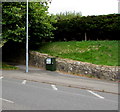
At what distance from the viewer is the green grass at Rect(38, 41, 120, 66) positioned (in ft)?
62.7

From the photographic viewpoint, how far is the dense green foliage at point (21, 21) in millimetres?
20891

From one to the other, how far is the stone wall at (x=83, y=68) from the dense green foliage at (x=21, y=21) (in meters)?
2.77

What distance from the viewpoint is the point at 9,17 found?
2114 centimetres

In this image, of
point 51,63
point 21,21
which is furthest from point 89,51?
point 21,21

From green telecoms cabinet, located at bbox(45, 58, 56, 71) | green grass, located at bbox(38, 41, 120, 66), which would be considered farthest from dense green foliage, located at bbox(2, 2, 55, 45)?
green telecoms cabinet, located at bbox(45, 58, 56, 71)

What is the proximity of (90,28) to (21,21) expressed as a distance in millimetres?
7585

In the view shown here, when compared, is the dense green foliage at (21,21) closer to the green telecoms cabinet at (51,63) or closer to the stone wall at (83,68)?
the stone wall at (83,68)

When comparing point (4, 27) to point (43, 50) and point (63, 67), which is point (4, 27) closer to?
point (43, 50)

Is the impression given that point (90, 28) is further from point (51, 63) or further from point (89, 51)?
point (51, 63)

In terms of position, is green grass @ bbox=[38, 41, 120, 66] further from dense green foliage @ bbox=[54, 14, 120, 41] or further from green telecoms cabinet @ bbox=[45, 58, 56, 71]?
dense green foliage @ bbox=[54, 14, 120, 41]

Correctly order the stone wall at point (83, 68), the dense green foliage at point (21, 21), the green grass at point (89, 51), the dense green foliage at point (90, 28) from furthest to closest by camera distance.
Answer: the dense green foliage at point (90, 28) < the dense green foliage at point (21, 21) < the green grass at point (89, 51) < the stone wall at point (83, 68)

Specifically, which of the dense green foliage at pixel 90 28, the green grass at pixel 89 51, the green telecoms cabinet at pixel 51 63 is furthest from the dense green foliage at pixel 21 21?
the green telecoms cabinet at pixel 51 63

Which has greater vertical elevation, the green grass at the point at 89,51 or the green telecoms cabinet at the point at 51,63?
the green grass at the point at 89,51

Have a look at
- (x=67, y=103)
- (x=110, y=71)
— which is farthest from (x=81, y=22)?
(x=67, y=103)
